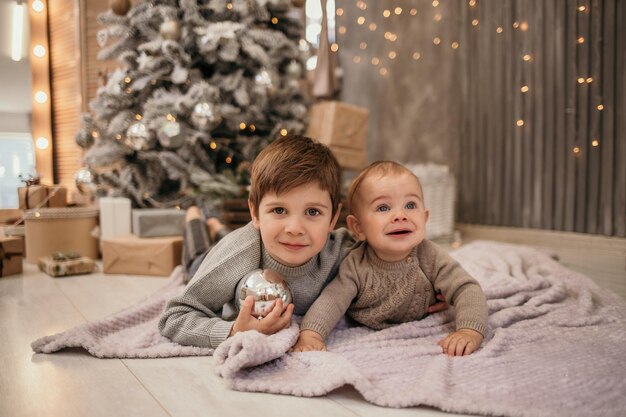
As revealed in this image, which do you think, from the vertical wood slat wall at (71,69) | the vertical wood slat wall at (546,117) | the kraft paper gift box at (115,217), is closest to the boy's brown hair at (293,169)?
the kraft paper gift box at (115,217)

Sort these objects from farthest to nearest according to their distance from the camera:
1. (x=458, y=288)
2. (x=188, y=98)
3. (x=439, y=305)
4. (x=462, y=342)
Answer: (x=188, y=98) → (x=439, y=305) → (x=458, y=288) → (x=462, y=342)

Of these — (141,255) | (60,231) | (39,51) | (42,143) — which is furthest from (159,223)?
(39,51)

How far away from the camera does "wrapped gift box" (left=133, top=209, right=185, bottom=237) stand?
2.13 meters

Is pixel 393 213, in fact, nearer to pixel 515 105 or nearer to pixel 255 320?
pixel 255 320

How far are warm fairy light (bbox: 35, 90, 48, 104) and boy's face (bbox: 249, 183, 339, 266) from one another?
283cm

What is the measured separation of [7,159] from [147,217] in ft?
3.17

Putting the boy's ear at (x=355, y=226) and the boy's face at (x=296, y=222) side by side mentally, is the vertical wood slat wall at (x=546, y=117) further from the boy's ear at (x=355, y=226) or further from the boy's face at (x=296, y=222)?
the boy's face at (x=296, y=222)

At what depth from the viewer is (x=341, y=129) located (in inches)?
110

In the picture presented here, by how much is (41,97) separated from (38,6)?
616mm

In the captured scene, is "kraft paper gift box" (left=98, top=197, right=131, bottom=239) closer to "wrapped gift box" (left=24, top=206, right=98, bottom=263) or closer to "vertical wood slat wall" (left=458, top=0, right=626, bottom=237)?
"wrapped gift box" (left=24, top=206, right=98, bottom=263)

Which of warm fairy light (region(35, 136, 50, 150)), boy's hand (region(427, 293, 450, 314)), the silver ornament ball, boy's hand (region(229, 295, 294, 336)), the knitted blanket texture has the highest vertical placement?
warm fairy light (region(35, 136, 50, 150))

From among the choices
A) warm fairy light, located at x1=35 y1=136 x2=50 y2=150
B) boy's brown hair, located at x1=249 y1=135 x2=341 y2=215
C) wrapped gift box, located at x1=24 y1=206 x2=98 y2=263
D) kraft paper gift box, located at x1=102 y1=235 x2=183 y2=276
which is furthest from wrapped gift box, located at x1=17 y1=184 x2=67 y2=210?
boy's brown hair, located at x1=249 y1=135 x2=341 y2=215

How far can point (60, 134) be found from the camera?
3.39 m

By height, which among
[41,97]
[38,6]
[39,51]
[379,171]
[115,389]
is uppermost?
[38,6]
